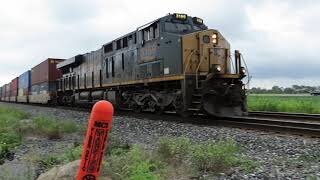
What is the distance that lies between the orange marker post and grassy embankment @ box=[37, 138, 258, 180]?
2354mm

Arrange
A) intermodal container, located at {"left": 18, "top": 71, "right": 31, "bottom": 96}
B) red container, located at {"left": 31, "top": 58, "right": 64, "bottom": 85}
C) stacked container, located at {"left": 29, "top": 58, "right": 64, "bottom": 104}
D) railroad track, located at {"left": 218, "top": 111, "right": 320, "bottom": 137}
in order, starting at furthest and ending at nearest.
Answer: intermodal container, located at {"left": 18, "top": 71, "right": 31, "bottom": 96}, red container, located at {"left": 31, "top": 58, "right": 64, "bottom": 85}, stacked container, located at {"left": 29, "top": 58, "right": 64, "bottom": 104}, railroad track, located at {"left": 218, "top": 111, "right": 320, "bottom": 137}

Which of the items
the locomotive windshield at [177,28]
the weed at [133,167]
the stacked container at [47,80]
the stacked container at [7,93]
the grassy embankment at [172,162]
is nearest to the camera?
the weed at [133,167]

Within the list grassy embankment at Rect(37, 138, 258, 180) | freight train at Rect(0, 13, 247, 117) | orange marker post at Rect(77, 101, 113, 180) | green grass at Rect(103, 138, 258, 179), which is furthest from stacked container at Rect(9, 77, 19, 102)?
orange marker post at Rect(77, 101, 113, 180)

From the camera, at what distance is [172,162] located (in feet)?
22.0

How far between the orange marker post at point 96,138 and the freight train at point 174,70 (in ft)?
36.0

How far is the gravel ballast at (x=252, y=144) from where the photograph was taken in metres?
6.09

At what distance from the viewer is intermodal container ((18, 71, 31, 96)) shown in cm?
4470

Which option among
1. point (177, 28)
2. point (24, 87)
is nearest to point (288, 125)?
point (177, 28)

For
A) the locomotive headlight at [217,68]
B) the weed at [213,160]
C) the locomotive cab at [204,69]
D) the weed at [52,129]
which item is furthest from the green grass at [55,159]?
the locomotive headlight at [217,68]

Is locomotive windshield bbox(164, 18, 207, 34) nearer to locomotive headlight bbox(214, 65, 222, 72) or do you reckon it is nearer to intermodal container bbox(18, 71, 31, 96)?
locomotive headlight bbox(214, 65, 222, 72)

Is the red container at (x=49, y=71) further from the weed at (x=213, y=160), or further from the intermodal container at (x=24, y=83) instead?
the weed at (x=213, y=160)

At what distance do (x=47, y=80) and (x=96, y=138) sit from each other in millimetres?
32516

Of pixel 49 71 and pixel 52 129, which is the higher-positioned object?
pixel 49 71

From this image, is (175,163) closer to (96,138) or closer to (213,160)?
(213,160)
